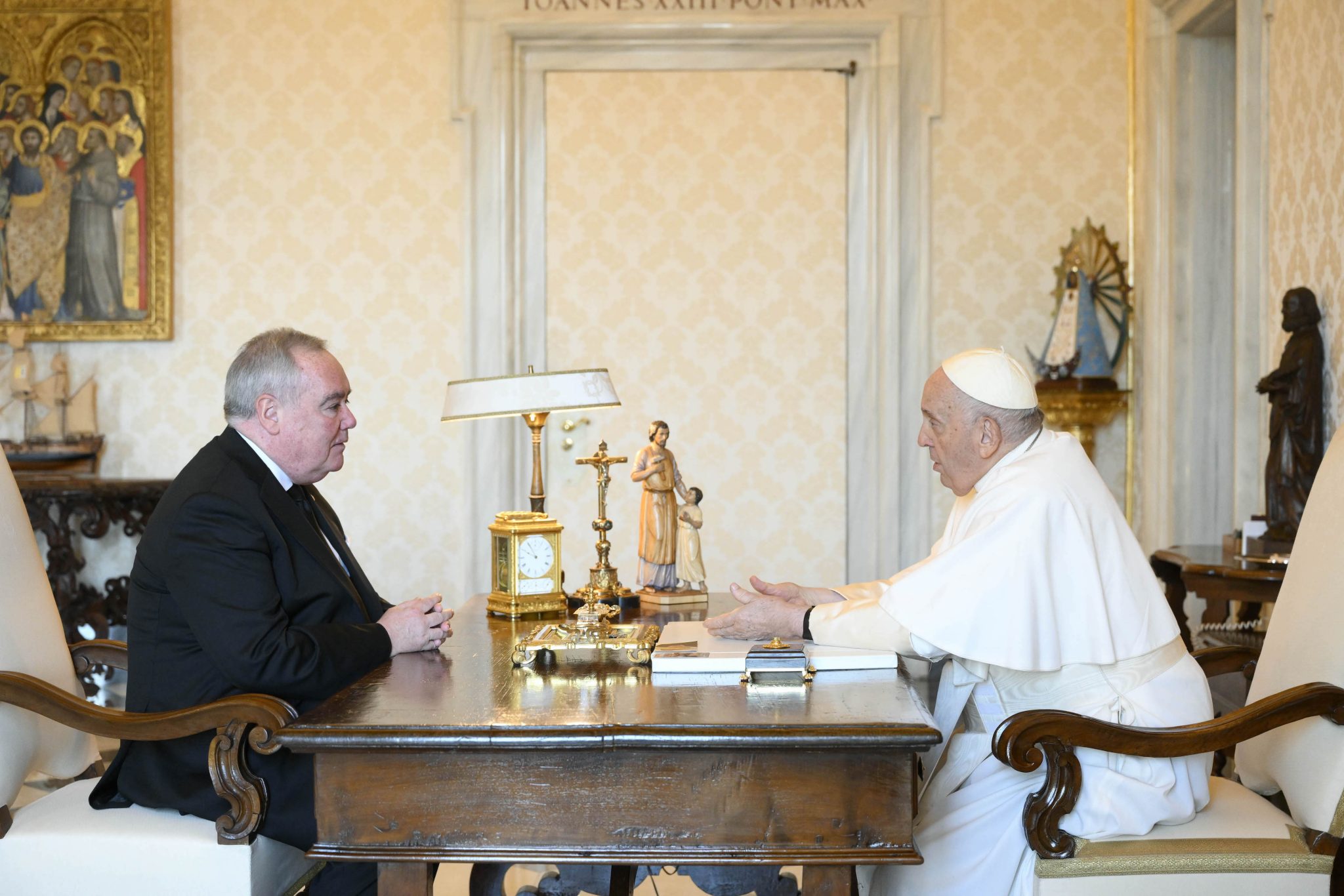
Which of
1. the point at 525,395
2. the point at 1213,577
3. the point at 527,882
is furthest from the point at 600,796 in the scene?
the point at 1213,577

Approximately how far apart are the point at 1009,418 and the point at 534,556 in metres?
1.34

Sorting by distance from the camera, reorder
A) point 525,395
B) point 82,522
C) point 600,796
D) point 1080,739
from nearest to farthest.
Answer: point 600,796 → point 1080,739 → point 525,395 → point 82,522

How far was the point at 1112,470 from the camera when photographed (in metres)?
6.76

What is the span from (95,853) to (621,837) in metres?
1.21

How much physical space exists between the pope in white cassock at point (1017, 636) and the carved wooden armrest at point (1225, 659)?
441 mm

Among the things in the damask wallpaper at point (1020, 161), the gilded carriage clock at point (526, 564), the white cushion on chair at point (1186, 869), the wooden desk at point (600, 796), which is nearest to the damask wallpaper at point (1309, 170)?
the damask wallpaper at point (1020, 161)

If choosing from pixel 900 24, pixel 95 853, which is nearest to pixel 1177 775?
pixel 95 853

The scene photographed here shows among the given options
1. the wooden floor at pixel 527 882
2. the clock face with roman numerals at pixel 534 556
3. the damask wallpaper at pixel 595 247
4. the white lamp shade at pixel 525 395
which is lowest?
the wooden floor at pixel 527 882

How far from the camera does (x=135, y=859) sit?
8.77 feet

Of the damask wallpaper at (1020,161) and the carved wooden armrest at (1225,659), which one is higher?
the damask wallpaper at (1020,161)

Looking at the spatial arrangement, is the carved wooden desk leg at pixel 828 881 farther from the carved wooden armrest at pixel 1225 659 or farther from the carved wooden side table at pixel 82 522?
the carved wooden side table at pixel 82 522

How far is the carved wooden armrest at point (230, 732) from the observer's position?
2566mm

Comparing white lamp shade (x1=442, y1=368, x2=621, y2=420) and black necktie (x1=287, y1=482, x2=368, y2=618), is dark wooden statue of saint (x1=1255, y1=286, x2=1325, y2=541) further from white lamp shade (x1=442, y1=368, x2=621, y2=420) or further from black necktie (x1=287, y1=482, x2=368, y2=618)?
black necktie (x1=287, y1=482, x2=368, y2=618)

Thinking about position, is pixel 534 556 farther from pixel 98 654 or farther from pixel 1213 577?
pixel 1213 577
